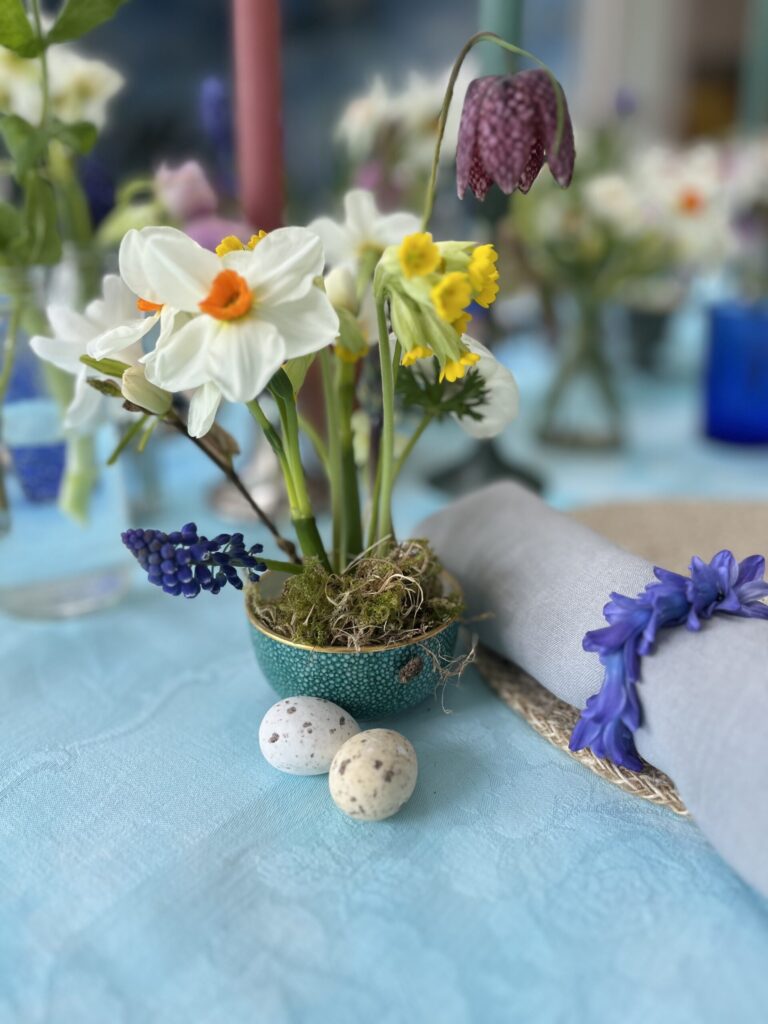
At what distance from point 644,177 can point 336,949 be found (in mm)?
764

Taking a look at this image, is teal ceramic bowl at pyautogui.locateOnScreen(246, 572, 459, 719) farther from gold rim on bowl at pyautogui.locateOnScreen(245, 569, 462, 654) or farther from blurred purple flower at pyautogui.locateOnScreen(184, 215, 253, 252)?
blurred purple flower at pyautogui.locateOnScreen(184, 215, 253, 252)

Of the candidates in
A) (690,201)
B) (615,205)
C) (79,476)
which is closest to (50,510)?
(79,476)

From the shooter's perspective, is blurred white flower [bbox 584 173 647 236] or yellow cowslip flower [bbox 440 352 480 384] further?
blurred white flower [bbox 584 173 647 236]

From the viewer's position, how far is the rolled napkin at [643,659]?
30 cm

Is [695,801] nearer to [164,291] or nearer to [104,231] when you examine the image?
[164,291]

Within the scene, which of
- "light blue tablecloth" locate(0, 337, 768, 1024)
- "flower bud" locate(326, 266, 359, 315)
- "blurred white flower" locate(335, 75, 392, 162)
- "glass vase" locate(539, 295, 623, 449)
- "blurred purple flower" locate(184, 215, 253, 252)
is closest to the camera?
"light blue tablecloth" locate(0, 337, 768, 1024)

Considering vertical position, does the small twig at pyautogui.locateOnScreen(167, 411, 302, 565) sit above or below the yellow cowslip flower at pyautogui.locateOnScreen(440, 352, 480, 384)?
below

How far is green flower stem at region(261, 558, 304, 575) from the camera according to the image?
37 cm

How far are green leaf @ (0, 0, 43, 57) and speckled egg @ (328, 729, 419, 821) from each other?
0.35m

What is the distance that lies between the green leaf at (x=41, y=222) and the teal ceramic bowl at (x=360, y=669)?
237 millimetres

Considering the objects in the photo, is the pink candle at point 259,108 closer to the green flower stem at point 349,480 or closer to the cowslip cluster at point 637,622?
the green flower stem at point 349,480

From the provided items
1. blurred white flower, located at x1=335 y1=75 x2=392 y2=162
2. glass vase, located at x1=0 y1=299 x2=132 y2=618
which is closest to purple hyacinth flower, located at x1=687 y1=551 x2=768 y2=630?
glass vase, located at x1=0 y1=299 x2=132 y2=618

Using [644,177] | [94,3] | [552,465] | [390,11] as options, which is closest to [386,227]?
[94,3]

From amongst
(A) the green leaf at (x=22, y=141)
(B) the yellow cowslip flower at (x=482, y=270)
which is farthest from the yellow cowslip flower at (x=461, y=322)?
(A) the green leaf at (x=22, y=141)
